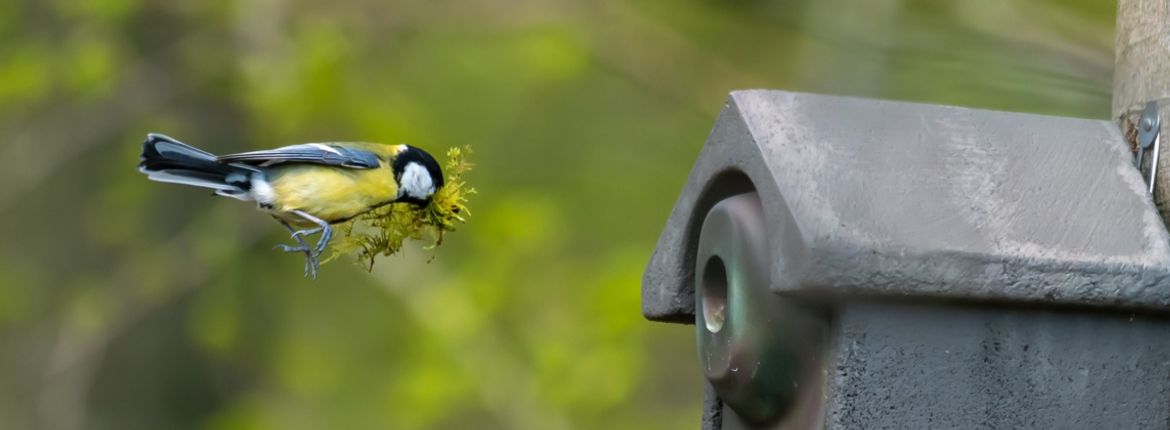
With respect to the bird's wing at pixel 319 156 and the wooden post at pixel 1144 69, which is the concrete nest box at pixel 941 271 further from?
the bird's wing at pixel 319 156

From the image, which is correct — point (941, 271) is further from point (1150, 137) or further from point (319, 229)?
point (319, 229)

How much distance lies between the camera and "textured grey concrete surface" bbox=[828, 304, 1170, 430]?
1.65 m

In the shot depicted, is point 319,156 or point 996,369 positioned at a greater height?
point 319,156

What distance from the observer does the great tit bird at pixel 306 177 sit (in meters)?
1.99

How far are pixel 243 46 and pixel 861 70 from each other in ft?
8.14

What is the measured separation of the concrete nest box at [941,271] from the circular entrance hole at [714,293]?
0.39 ft

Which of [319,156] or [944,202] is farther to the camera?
[319,156]

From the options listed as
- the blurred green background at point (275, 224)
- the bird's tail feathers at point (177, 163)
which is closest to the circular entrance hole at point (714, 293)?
the bird's tail feathers at point (177, 163)

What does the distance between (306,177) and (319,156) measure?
9 centimetres

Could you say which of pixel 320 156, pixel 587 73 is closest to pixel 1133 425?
pixel 320 156

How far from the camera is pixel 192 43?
18.7 feet

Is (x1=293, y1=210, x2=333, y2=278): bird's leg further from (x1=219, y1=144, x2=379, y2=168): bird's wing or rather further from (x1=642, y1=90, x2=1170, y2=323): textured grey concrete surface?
(x1=642, y1=90, x2=1170, y2=323): textured grey concrete surface

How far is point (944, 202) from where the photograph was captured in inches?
67.0

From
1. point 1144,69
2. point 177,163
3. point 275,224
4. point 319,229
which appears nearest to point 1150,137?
point 1144,69
